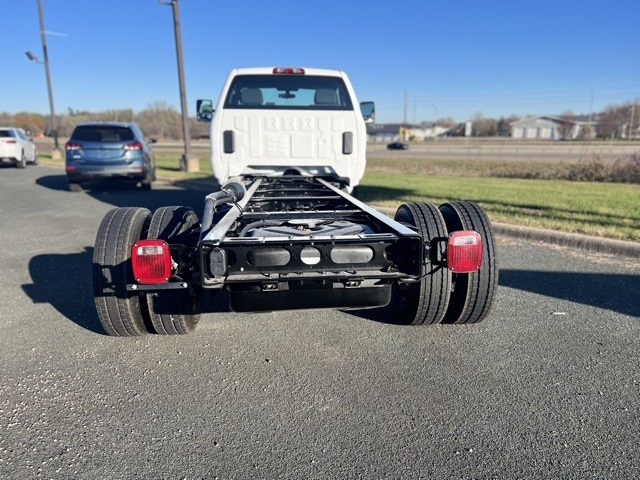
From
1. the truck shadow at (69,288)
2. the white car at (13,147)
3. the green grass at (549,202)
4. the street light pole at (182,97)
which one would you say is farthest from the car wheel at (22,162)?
the truck shadow at (69,288)

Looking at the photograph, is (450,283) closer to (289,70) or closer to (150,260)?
(150,260)

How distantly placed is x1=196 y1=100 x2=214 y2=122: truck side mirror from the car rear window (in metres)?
5.68

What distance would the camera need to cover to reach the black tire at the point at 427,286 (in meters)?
3.35

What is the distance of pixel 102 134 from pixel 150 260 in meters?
9.92

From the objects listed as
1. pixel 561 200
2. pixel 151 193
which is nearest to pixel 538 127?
pixel 561 200

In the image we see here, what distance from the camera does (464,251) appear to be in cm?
298

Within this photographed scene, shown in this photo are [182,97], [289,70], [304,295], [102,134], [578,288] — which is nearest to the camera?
[304,295]

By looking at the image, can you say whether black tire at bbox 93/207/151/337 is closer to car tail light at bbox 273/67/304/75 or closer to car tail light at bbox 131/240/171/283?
car tail light at bbox 131/240/171/283

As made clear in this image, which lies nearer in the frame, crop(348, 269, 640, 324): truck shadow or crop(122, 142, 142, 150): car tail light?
crop(348, 269, 640, 324): truck shadow

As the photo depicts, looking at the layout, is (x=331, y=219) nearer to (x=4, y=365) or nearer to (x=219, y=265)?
(x=219, y=265)

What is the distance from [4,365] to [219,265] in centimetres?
167

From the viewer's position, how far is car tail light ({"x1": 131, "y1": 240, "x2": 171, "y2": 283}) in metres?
2.83

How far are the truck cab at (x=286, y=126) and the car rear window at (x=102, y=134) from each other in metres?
5.91

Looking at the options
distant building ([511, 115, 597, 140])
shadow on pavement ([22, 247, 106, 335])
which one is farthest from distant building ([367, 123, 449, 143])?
shadow on pavement ([22, 247, 106, 335])
